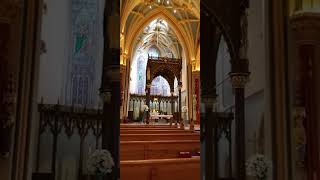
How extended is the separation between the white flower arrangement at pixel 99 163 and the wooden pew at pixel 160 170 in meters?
0.51

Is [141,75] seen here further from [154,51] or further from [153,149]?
[153,149]

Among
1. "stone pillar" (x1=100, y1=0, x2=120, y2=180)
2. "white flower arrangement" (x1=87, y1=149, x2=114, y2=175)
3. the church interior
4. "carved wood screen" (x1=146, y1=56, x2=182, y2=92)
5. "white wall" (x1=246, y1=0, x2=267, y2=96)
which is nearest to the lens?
the church interior

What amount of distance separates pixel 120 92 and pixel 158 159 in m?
1.32

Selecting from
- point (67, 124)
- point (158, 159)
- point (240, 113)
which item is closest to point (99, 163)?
point (67, 124)

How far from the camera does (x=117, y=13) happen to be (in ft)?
11.3

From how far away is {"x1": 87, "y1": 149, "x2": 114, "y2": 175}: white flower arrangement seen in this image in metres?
3.02

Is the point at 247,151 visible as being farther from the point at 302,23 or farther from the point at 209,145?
the point at 302,23

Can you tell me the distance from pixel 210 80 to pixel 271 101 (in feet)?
2.50

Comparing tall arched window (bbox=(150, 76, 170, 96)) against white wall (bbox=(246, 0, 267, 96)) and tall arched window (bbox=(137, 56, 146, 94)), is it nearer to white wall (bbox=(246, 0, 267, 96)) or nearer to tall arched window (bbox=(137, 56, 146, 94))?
tall arched window (bbox=(137, 56, 146, 94))

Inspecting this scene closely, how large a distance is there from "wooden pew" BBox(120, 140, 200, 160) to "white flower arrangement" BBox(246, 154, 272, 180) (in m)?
1.93

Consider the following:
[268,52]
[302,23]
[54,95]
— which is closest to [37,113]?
[54,95]

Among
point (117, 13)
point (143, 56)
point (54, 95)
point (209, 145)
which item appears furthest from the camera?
point (143, 56)

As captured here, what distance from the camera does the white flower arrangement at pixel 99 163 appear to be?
302 cm

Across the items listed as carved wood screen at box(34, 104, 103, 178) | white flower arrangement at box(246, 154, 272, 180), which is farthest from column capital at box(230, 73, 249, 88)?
carved wood screen at box(34, 104, 103, 178)
